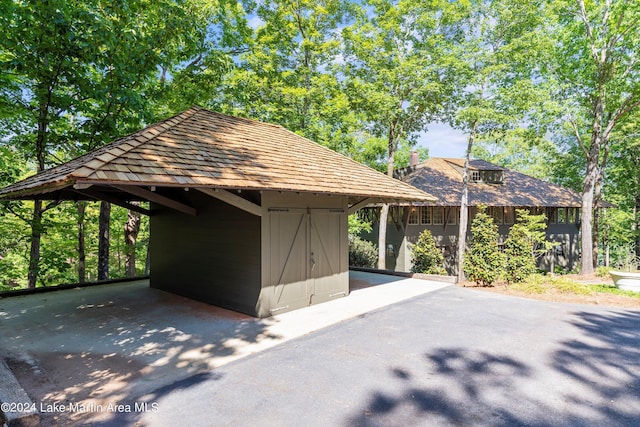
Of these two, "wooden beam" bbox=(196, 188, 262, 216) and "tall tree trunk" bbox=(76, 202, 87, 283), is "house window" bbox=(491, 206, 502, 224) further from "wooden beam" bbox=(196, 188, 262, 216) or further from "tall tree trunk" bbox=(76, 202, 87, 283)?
"tall tree trunk" bbox=(76, 202, 87, 283)

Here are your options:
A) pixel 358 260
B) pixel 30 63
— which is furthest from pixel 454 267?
pixel 30 63

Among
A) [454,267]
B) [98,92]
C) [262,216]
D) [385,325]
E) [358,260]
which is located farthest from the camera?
[454,267]

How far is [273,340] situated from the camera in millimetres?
5172

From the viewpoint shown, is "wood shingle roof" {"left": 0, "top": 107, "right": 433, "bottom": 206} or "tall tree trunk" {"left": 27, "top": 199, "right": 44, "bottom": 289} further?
"tall tree trunk" {"left": 27, "top": 199, "right": 44, "bottom": 289}

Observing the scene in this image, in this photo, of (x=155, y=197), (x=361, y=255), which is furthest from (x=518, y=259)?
(x=155, y=197)

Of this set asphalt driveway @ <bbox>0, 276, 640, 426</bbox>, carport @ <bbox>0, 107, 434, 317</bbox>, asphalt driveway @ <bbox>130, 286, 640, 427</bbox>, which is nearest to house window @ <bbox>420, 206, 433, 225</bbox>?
carport @ <bbox>0, 107, 434, 317</bbox>

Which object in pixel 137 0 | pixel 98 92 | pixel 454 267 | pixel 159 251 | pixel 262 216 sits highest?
pixel 137 0

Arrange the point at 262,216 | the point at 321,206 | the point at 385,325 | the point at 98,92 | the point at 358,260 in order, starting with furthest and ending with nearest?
the point at 358,260 < the point at 98,92 < the point at 321,206 < the point at 262,216 < the point at 385,325

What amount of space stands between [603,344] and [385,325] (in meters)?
3.28

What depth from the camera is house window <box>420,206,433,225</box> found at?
1909cm

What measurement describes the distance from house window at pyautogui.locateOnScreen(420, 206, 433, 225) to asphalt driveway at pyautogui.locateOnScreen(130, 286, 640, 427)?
13.2 meters

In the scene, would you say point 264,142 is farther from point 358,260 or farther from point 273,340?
point 358,260

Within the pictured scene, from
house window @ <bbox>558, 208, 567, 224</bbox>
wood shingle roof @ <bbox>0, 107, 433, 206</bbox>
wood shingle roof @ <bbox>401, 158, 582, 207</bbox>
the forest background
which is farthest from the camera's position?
house window @ <bbox>558, 208, 567, 224</bbox>

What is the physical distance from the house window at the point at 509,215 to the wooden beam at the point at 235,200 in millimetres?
19538
